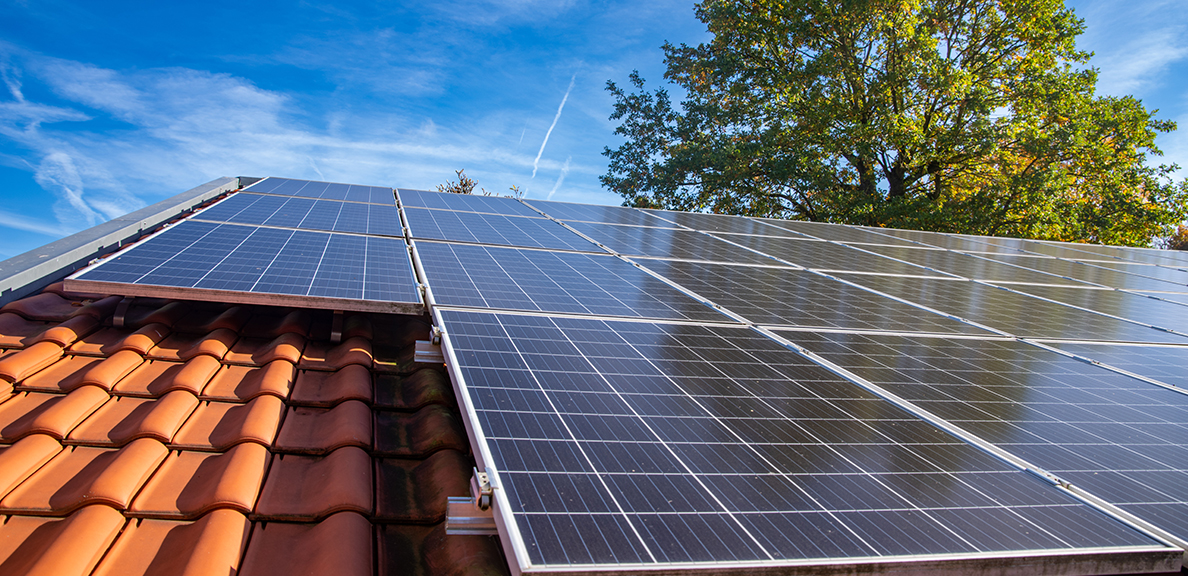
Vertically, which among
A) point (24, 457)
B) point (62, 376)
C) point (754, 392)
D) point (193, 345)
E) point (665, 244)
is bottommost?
point (24, 457)

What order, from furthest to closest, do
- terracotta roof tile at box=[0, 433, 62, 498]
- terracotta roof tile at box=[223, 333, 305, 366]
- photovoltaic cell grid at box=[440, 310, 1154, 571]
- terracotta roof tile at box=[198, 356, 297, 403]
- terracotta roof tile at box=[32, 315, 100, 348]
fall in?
1. terracotta roof tile at box=[32, 315, 100, 348]
2. terracotta roof tile at box=[223, 333, 305, 366]
3. terracotta roof tile at box=[198, 356, 297, 403]
4. terracotta roof tile at box=[0, 433, 62, 498]
5. photovoltaic cell grid at box=[440, 310, 1154, 571]

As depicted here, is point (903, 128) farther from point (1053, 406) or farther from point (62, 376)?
point (62, 376)

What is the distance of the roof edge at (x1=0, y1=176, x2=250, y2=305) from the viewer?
625 centimetres

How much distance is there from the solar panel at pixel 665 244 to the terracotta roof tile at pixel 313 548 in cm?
577

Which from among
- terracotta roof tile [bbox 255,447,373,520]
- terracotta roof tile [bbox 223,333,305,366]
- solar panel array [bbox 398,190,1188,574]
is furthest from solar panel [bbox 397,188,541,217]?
terracotta roof tile [bbox 255,447,373,520]

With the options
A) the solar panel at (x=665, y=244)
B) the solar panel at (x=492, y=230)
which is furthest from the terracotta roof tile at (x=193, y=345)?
the solar panel at (x=665, y=244)

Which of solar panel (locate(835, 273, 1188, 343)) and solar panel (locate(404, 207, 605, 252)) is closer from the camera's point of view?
solar panel (locate(835, 273, 1188, 343))

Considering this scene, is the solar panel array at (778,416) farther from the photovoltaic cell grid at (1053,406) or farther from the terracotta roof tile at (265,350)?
the terracotta roof tile at (265,350)

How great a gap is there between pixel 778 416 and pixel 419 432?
2.38 m

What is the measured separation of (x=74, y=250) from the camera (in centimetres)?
695

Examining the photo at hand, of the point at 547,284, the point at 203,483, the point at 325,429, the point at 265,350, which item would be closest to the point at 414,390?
the point at 325,429

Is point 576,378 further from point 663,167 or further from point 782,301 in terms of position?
point 663,167

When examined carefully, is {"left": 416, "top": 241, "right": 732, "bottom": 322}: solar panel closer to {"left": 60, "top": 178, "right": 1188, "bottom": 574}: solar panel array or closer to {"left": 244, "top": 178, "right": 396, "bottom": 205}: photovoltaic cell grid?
{"left": 60, "top": 178, "right": 1188, "bottom": 574}: solar panel array

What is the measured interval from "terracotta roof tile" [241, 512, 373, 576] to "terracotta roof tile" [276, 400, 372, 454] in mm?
709
